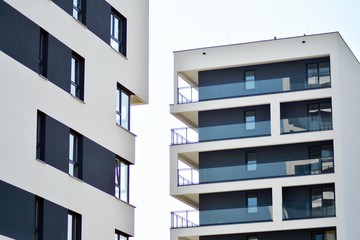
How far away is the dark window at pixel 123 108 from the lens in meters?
39.7

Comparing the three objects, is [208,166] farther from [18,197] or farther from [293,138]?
[18,197]

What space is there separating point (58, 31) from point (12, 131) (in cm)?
478

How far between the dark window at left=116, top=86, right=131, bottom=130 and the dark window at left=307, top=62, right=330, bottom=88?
33259 millimetres

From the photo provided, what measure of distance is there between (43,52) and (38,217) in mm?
5174

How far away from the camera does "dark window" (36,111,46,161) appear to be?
33.6 metres

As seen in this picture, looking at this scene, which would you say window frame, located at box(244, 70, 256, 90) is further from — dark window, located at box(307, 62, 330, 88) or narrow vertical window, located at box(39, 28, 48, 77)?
narrow vertical window, located at box(39, 28, 48, 77)

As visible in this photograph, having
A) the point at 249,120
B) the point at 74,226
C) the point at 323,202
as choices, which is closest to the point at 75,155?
the point at 74,226

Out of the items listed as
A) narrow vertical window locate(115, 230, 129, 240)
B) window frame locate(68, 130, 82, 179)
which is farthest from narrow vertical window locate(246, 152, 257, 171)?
window frame locate(68, 130, 82, 179)

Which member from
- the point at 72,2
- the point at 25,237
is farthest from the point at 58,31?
the point at 25,237

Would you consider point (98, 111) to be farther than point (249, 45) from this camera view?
No

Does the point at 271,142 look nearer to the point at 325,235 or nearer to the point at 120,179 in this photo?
the point at 325,235

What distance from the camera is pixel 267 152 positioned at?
238 ft

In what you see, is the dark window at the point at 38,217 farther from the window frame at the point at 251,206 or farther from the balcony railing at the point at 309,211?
the window frame at the point at 251,206

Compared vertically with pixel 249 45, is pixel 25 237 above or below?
below
